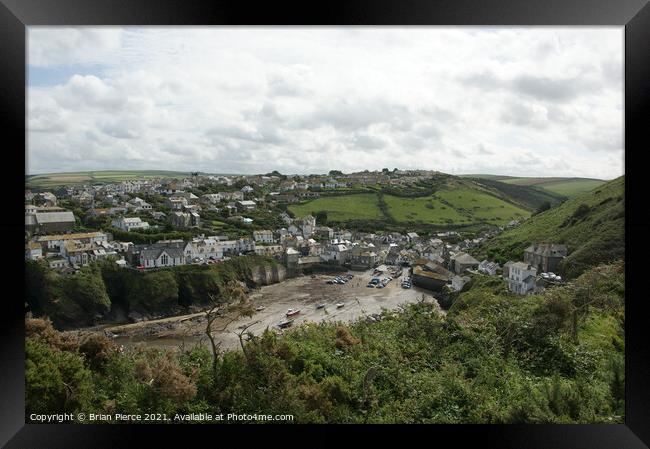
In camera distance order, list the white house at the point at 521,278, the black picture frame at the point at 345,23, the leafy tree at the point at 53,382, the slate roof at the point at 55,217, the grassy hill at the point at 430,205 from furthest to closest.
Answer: the grassy hill at the point at 430,205, the white house at the point at 521,278, the slate roof at the point at 55,217, the leafy tree at the point at 53,382, the black picture frame at the point at 345,23

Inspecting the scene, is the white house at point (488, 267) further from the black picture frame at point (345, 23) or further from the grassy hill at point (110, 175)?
the grassy hill at point (110, 175)

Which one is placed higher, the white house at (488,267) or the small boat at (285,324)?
the white house at (488,267)

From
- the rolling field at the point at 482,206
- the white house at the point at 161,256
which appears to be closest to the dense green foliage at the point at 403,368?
the rolling field at the point at 482,206

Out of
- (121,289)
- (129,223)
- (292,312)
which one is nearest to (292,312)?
(292,312)

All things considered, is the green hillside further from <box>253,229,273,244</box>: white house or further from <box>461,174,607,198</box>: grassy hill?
<box>253,229,273,244</box>: white house

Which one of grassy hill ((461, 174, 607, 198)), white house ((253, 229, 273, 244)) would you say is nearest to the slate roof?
white house ((253, 229, 273, 244))
